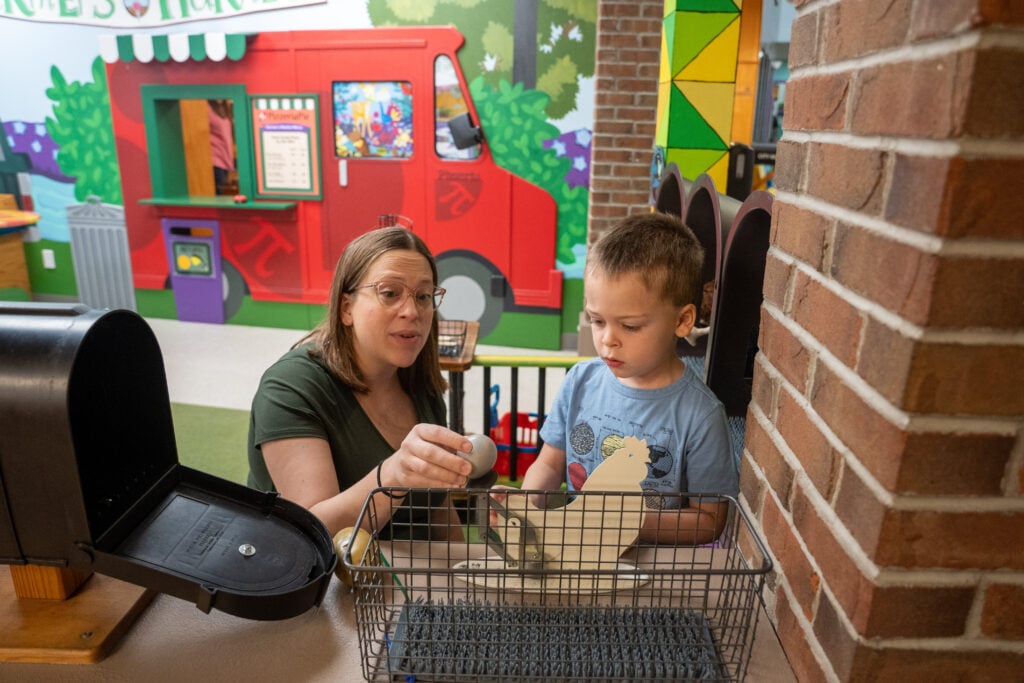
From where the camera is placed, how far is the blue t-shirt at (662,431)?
1300 mm

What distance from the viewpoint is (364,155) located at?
16.1ft

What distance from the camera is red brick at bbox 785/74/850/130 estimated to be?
0.74 metres

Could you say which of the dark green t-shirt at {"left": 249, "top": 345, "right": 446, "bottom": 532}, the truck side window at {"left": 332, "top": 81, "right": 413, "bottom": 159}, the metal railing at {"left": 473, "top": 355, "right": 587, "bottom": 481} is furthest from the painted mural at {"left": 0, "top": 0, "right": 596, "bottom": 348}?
the dark green t-shirt at {"left": 249, "top": 345, "right": 446, "bottom": 532}

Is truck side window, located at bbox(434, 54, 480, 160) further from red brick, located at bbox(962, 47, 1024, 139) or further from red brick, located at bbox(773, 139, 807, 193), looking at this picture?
red brick, located at bbox(962, 47, 1024, 139)

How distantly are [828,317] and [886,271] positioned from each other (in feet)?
0.44

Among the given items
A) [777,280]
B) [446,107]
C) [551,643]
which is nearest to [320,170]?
[446,107]

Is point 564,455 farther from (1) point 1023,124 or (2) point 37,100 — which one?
(2) point 37,100

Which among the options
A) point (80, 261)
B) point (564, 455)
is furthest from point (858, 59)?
point (80, 261)

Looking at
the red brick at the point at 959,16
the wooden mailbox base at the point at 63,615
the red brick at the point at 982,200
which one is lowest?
the wooden mailbox base at the point at 63,615

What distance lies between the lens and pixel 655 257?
4.21 ft

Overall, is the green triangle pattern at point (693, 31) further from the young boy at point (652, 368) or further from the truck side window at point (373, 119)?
the truck side window at point (373, 119)

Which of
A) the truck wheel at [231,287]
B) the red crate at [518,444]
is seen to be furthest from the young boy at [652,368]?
the truck wheel at [231,287]

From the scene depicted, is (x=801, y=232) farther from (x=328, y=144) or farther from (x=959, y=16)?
(x=328, y=144)

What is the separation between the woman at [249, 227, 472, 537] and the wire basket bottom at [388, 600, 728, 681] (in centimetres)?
46
